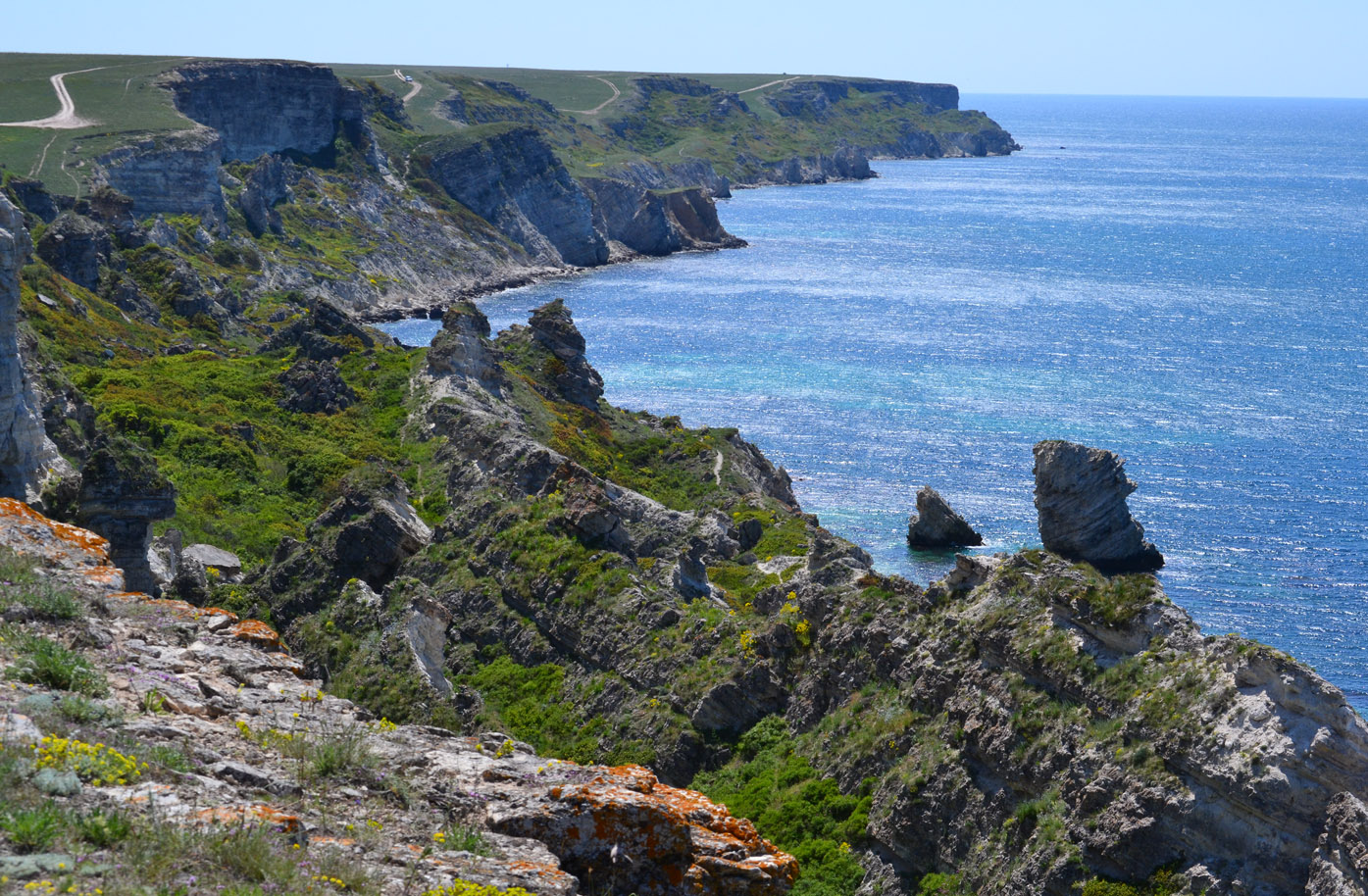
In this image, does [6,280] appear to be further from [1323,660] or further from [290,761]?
[1323,660]

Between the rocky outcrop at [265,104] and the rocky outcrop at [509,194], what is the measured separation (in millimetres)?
16482

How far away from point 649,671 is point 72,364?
47.4 metres

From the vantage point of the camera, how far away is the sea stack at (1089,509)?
227ft

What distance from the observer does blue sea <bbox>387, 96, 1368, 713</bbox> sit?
248 feet

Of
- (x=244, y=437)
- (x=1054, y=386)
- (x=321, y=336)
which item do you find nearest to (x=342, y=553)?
(x=244, y=437)

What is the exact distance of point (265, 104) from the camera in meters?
172

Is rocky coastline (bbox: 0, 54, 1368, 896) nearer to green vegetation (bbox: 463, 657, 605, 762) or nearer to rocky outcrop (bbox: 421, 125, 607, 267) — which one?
green vegetation (bbox: 463, 657, 605, 762)

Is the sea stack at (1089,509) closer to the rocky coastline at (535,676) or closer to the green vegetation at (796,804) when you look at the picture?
the rocky coastline at (535,676)

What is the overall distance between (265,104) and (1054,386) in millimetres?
118621

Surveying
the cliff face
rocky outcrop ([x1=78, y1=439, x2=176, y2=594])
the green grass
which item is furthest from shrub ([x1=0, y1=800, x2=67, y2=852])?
the green grass

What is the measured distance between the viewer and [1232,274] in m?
Result: 175

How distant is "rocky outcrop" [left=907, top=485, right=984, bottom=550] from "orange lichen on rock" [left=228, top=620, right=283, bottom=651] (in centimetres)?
6310

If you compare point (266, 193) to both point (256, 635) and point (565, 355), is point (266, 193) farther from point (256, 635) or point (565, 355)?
point (256, 635)

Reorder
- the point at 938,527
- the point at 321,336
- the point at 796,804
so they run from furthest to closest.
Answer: the point at 938,527 < the point at 321,336 < the point at 796,804
